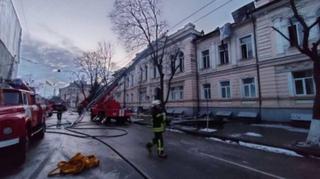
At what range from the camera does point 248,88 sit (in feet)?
72.8

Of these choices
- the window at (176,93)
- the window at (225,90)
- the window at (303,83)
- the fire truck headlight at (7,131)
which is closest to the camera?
the fire truck headlight at (7,131)

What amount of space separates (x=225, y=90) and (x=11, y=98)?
2032 centimetres

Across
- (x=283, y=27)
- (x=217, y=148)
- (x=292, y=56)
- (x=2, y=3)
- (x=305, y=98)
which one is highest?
(x=2, y=3)

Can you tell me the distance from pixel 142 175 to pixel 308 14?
18.4 metres

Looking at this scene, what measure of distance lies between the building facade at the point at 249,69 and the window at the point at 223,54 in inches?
2.9

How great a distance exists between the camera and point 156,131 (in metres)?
8.13

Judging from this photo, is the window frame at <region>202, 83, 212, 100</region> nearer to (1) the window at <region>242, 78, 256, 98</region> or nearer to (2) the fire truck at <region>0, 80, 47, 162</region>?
(1) the window at <region>242, 78, 256, 98</region>

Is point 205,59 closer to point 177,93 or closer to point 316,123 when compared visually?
point 177,93

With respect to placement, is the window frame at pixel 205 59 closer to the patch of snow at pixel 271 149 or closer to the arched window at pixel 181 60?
the arched window at pixel 181 60

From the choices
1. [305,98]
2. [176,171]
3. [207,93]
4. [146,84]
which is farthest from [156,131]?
[146,84]

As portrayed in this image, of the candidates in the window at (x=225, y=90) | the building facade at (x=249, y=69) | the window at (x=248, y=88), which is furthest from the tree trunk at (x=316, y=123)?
the window at (x=225, y=90)

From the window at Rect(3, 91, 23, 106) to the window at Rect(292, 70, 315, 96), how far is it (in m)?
18.4

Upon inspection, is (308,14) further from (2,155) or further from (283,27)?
(2,155)

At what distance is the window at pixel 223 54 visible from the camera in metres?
25.0
